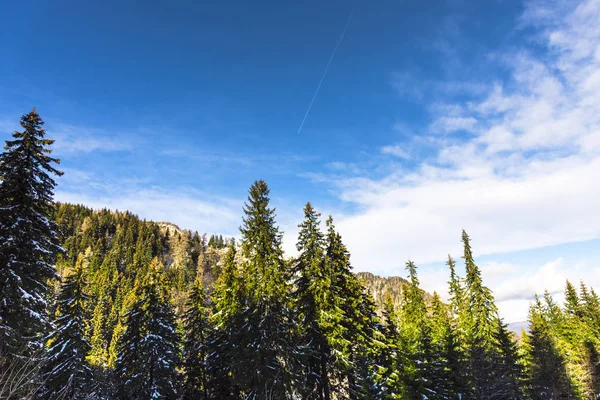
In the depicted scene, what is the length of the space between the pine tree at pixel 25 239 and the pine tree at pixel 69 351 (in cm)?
1295

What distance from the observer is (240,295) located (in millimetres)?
25422

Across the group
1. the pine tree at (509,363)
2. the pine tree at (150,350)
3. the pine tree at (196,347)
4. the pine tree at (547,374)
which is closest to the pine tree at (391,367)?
the pine tree at (509,363)

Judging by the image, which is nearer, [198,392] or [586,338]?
[198,392]

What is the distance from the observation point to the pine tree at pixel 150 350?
92.1 feet

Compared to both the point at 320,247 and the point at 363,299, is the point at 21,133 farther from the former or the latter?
the point at 363,299

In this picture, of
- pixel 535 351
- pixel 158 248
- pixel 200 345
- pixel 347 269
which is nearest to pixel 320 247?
pixel 347 269

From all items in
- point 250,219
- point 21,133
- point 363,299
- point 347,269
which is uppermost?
point 21,133

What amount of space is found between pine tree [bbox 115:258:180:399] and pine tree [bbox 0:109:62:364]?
509 inches

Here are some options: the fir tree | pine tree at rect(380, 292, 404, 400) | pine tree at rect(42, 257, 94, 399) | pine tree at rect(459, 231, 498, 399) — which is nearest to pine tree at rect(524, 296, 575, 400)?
pine tree at rect(459, 231, 498, 399)

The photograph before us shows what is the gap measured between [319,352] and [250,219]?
10926mm

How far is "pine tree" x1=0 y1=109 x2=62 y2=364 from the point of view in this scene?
1562cm

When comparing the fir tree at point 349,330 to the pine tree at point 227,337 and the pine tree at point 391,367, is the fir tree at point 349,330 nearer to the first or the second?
the pine tree at point 391,367

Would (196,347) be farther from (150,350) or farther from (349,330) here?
(349,330)

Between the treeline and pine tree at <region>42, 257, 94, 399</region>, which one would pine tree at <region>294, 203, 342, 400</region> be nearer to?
the treeline
